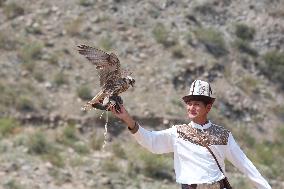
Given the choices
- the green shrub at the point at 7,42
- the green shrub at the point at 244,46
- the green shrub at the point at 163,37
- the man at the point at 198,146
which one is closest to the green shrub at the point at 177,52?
the green shrub at the point at 163,37

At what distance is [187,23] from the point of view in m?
18.3

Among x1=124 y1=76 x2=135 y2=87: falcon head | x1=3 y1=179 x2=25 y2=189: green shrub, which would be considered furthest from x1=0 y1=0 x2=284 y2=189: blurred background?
x1=124 y1=76 x2=135 y2=87: falcon head

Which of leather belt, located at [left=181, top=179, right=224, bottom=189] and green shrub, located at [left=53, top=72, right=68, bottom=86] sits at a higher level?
green shrub, located at [left=53, top=72, right=68, bottom=86]

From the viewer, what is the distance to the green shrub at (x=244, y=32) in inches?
731

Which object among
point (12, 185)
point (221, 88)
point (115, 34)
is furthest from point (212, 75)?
point (12, 185)

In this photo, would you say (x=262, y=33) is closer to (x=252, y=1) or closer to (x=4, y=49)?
(x=252, y=1)

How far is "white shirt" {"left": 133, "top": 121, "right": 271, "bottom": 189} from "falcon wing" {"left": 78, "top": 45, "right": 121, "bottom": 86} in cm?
35

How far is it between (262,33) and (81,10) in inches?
213

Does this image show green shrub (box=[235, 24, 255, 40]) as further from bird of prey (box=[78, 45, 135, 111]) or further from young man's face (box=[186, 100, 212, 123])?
bird of prey (box=[78, 45, 135, 111])

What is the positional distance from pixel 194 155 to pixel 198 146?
0.07 m

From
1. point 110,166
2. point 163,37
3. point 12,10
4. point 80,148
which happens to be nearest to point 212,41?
point 163,37

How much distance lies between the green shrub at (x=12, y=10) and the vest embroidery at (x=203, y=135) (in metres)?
13.9

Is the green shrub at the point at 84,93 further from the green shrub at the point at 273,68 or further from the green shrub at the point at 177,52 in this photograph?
the green shrub at the point at 273,68

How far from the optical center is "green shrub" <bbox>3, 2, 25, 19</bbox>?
17078mm
